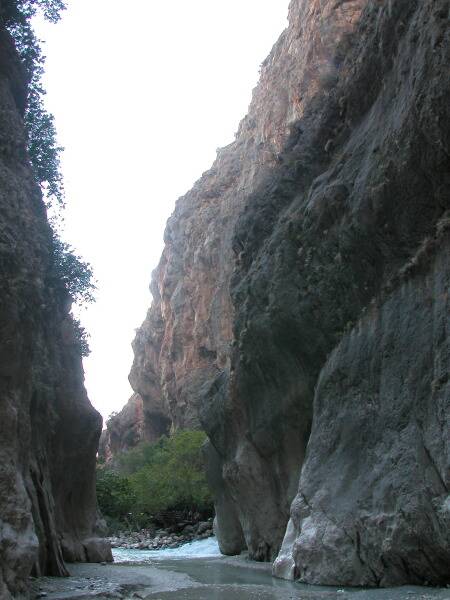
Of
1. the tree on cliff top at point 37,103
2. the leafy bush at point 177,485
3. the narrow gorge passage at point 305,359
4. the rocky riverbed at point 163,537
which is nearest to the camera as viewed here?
the narrow gorge passage at point 305,359

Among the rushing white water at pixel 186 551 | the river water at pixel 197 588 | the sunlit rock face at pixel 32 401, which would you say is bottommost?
the rushing white water at pixel 186 551

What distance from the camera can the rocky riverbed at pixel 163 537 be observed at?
36.5m

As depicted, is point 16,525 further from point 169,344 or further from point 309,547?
point 169,344

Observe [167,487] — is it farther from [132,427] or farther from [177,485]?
[132,427]

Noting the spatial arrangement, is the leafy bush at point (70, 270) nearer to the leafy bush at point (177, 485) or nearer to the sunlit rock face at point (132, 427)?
the leafy bush at point (177, 485)

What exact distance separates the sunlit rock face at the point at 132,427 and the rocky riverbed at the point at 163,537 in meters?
32.6

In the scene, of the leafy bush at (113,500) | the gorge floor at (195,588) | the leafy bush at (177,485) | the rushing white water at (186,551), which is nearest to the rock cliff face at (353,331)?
the gorge floor at (195,588)

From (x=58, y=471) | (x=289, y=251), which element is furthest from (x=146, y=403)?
(x=289, y=251)

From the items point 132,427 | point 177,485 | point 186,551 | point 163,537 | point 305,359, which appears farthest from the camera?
point 132,427

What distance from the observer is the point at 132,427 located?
83.9 m

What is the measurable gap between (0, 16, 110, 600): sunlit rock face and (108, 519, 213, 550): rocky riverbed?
12677mm

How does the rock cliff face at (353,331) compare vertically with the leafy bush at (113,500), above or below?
above

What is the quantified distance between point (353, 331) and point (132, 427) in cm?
7208

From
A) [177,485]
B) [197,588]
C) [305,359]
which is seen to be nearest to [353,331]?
[305,359]
